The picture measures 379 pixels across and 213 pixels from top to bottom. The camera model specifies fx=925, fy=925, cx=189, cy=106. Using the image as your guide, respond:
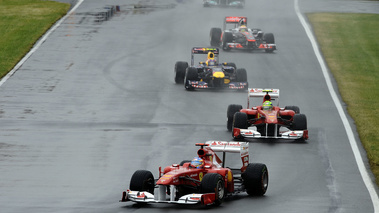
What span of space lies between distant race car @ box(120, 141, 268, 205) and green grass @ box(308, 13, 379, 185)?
5.08 m

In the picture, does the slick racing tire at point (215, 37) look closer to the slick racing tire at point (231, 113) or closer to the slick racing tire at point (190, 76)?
the slick racing tire at point (190, 76)

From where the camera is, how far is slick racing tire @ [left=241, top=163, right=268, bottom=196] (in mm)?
25391

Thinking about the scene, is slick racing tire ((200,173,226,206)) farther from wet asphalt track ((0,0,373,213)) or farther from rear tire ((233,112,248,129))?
rear tire ((233,112,248,129))

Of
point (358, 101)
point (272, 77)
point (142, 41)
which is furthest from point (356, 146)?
point (142, 41)

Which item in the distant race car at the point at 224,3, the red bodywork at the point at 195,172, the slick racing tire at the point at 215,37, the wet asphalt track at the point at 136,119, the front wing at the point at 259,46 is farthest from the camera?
the distant race car at the point at 224,3

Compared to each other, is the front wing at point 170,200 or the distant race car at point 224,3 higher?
the front wing at point 170,200

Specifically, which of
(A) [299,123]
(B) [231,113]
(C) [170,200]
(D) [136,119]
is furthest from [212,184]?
(D) [136,119]

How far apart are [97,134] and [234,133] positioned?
5.30 m

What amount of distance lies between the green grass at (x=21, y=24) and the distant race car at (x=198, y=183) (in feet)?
83.2

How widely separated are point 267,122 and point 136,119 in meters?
6.80

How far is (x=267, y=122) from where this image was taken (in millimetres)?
34125

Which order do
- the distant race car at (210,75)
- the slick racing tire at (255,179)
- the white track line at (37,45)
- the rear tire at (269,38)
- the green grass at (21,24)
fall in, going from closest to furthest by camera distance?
the slick racing tire at (255,179), the distant race car at (210,75), the white track line at (37,45), the green grass at (21,24), the rear tire at (269,38)

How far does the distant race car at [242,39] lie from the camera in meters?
55.8

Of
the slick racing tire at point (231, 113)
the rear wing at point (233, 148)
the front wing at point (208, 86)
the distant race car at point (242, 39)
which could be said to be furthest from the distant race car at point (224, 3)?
the rear wing at point (233, 148)
